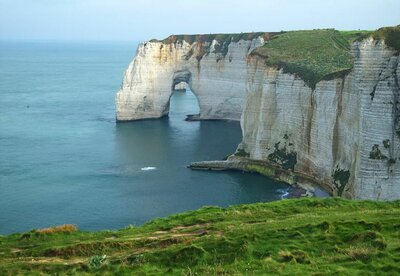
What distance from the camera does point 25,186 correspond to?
180 feet

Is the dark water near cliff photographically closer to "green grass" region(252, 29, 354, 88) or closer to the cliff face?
the cliff face

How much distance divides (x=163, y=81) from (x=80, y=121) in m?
15.1

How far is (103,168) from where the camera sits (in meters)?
62.5

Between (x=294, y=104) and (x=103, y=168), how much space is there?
74.2ft

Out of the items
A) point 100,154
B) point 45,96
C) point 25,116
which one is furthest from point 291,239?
point 45,96

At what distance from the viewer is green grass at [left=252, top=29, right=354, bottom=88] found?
181 feet

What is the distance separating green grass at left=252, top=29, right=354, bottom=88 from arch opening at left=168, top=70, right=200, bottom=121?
910 inches

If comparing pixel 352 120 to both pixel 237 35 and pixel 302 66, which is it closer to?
pixel 302 66

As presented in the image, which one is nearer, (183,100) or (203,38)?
(203,38)

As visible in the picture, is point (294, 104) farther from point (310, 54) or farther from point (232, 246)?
point (232, 246)

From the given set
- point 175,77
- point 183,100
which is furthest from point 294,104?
point 183,100

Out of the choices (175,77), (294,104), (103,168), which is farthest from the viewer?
(175,77)

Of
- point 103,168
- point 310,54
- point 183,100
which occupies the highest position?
point 310,54

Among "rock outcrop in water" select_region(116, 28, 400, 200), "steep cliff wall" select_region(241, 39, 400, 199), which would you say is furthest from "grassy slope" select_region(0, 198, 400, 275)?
"rock outcrop in water" select_region(116, 28, 400, 200)
